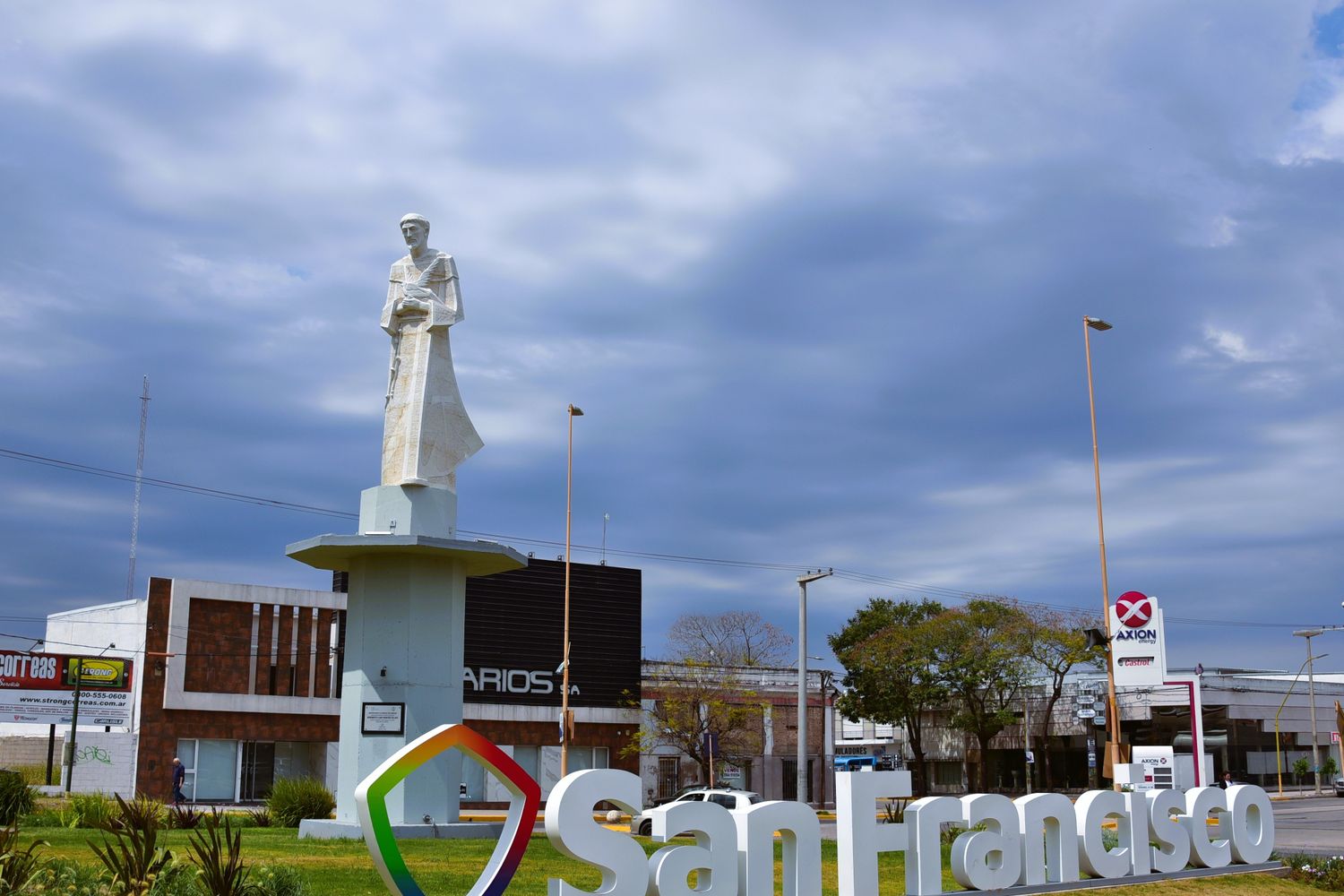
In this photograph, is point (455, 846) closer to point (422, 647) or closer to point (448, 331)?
point (422, 647)

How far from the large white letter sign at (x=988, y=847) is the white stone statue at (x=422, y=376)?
10946 millimetres

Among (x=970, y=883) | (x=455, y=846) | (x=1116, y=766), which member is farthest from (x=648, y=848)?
(x=1116, y=766)

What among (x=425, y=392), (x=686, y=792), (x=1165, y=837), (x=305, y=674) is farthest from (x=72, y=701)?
(x=1165, y=837)

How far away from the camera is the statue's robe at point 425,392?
2214cm

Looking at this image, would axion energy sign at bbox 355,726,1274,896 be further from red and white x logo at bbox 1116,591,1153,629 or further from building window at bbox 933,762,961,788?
building window at bbox 933,762,961,788

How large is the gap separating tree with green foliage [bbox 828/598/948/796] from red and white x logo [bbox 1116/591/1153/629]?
80.6ft

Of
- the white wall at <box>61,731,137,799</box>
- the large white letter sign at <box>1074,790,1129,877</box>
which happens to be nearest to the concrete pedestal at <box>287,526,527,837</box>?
the large white letter sign at <box>1074,790,1129,877</box>

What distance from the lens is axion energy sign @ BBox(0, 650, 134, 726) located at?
4444 centimetres

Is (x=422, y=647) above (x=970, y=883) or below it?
above

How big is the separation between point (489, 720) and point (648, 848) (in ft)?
108

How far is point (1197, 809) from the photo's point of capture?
18672mm

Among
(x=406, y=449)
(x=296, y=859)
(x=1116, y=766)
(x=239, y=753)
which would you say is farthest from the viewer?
(x=239, y=753)

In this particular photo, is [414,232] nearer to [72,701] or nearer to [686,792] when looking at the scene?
[686,792]

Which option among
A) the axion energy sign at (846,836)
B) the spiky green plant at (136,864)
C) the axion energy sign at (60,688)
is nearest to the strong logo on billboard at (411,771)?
the axion energy sign at (846,836)
